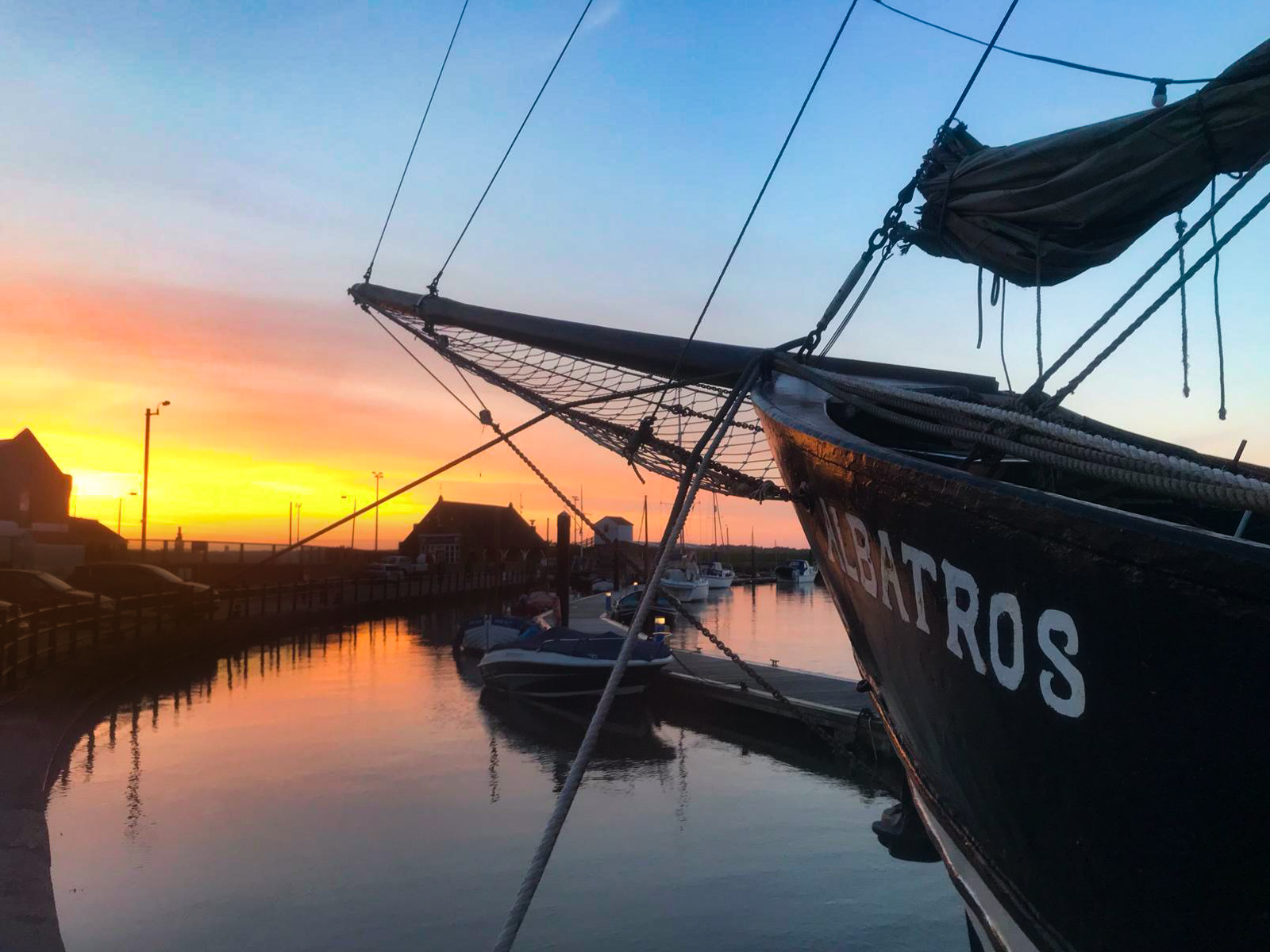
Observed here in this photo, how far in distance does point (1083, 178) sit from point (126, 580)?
31.5 m

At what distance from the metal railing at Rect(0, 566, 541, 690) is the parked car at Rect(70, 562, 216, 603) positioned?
1578 millimetres

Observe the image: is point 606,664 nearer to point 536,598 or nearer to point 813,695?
point 813,695

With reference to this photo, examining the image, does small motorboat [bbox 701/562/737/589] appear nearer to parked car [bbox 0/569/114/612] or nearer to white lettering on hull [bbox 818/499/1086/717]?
parked car [bbox 0/569/114/612]

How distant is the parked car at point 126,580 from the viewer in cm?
2895

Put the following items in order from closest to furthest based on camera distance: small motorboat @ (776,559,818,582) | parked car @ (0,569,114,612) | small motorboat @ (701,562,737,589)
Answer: parked car @ (0,569,114,612), small motorboat @ (701,562,737,589), small motorboat @ (776,559,818,582)

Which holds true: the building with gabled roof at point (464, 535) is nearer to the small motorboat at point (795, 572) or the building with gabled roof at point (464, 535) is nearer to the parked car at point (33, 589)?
the small motorboat at point (795, 572)

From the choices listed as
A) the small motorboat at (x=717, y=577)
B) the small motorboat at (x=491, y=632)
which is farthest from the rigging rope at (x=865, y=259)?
the small motorboat at (x=717, y=577)

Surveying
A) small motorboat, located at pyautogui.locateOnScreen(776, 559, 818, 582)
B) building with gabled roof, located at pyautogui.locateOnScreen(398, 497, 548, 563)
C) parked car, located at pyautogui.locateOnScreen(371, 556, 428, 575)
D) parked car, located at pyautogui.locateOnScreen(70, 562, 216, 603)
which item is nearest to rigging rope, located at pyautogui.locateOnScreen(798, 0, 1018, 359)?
parked car, located at pyautogui.locateOnScreen(70, 562, 216, 603)

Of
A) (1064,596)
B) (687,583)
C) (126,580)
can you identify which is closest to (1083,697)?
(1064,596)

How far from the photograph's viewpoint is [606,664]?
1947 cm

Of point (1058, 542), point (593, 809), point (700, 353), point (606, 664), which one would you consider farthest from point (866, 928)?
point (606, 664)

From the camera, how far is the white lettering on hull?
103 inches

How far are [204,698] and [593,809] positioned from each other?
10432mm

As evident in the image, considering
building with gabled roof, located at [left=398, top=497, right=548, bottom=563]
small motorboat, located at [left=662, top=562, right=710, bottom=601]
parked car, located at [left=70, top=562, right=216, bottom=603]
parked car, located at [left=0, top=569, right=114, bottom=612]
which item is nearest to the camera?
parked car, located at [left=0, top=569, right=114, bottom=612]
